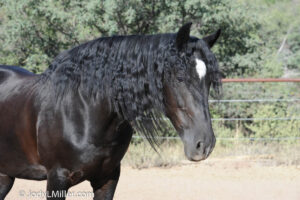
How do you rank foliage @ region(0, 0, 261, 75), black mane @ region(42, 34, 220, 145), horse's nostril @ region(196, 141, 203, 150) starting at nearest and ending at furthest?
horse's nostril @ region(196, 141, 203, 150) → black mane @ region(42, 34, 220, 145) → foliage @ region(0, 0, 261, 75)

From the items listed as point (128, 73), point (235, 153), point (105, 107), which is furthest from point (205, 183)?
point (128, 73)

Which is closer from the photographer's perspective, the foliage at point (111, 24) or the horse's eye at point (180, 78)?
the horse's eye at point (180, 78)

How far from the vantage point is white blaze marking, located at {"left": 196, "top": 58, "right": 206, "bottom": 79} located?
2117mm

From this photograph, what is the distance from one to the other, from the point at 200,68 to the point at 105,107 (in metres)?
0.68

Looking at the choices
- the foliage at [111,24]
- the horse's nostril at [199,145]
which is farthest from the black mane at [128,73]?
the foliage at [111,24]

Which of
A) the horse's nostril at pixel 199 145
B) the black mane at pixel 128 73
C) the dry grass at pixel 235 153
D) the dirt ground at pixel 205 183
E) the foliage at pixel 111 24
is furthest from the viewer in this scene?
the foliage at pixel 111 24

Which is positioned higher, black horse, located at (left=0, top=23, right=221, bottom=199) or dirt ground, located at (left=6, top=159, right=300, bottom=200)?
black horse, located at (left=0, top=23, right=221, bottom=199)

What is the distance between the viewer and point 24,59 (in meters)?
9.91

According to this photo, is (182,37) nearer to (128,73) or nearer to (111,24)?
(128,73)

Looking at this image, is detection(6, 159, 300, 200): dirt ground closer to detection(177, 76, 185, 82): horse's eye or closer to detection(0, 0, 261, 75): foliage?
detection(177, 76, 185, 82): horse's eye

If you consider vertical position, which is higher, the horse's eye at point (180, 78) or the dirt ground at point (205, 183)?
the horse's eye at point (180, 78)

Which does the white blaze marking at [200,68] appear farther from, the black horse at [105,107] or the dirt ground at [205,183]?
the dirt ground at [205,183]

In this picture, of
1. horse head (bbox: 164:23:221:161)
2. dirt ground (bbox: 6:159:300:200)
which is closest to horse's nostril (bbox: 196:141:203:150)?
horse head (bbox: 164:23:221:161)

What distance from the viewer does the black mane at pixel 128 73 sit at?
2221mm
